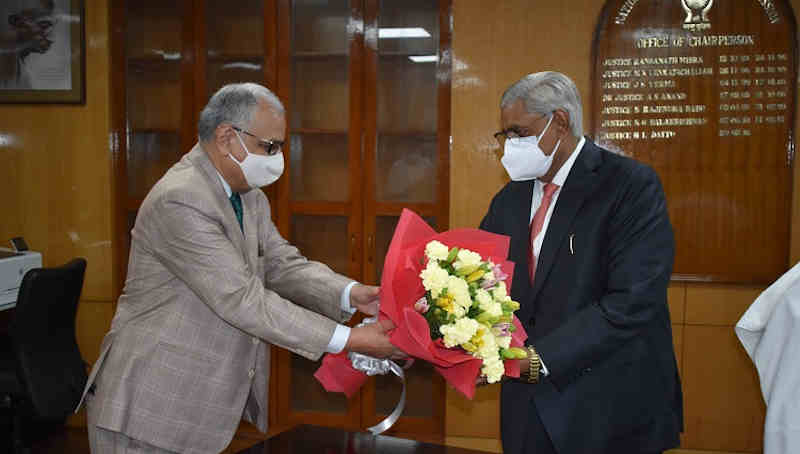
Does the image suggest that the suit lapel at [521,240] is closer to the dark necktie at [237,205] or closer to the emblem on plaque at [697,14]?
the dark necktie at [237,205]

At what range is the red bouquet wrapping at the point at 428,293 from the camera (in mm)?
1430

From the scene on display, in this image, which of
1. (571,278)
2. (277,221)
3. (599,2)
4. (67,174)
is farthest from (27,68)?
(571,278)

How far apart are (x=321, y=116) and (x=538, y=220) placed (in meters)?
2.15

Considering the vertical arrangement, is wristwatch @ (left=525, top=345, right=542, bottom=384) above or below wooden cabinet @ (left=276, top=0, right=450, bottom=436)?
below

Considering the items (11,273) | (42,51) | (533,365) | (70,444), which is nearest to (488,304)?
(533,365)

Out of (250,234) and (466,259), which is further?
(250,234)

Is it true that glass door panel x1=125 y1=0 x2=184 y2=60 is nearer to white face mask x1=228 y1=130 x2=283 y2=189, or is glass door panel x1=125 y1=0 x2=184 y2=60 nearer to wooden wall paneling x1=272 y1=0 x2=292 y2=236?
wooden wall paneling x1=272 y1=0 x2=292 y2=236

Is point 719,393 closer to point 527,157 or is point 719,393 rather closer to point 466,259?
point 527,157

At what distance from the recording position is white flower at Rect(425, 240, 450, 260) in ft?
4.63

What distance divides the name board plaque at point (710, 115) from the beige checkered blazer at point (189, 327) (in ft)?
7.09

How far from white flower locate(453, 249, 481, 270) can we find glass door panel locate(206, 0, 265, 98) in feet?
8.53

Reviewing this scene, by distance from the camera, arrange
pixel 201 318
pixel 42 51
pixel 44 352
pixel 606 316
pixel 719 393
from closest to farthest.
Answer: pixel 606 316 < pixel 201 318 < pixel 44 352 < pixel 719 393 < pixel 42 51

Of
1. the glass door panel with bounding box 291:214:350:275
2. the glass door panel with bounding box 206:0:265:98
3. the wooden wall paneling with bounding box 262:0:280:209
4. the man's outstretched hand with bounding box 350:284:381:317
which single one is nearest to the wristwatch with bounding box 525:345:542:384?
the man's outstretched hand with bounding box 350:284:381:317

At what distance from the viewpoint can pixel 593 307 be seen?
1.65m
